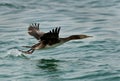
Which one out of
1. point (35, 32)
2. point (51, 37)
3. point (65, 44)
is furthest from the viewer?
point (65, 44)

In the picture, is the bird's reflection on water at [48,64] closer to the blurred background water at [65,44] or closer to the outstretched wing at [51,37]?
the blurred background water at [65,44]

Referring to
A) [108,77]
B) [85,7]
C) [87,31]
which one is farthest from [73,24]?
[108,77]

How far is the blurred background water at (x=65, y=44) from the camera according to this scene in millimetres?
12180

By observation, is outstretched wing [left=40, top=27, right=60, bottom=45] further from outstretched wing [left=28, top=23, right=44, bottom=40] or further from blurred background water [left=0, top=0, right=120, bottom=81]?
outstretched wing [left=28, top=23, right=44, bottom=40]

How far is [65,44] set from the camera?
15016 millimetres

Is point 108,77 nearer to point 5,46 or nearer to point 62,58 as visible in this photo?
point 62,58

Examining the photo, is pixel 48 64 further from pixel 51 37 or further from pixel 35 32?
pixel 35 32

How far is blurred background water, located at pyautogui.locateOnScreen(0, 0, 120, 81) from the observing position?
1218 centimetres

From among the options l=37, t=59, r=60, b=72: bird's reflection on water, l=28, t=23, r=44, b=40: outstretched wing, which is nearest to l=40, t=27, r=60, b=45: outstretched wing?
l=37, t=59, r=60, b=72: bird's reflection on water

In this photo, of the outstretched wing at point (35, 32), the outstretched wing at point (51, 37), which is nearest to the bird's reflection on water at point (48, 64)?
the outstretched wing at point (51, 37)

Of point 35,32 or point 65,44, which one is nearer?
point 35,32

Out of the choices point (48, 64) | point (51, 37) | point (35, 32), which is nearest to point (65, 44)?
point (35, 32)

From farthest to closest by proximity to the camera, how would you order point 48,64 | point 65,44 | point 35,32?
1. point 65,44
2. point 35,32
3. point 48,64

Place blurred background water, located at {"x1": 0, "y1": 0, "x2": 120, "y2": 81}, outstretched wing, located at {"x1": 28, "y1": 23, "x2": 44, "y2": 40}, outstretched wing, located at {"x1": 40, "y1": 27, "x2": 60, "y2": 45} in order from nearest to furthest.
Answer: blurred background water, located at {"x1": 0, "y1": 0, "x2": 120, "y2": 81}
outstretched wing, located at {"x1": 40, "y1": 27, "x2": 60, "y2": 45}
outstretched wing, located at {"x1": 28, "y1": 23, "x2": 44, "y2": 40}
